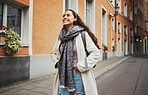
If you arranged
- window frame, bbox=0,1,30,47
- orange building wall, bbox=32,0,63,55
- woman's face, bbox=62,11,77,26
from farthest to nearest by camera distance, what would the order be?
orange building wall, bbox=32,0,63,55 < window frame, bbox=0,1,30,47 < woman's face, bbox=62,11,77,26

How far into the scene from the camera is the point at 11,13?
218 inches

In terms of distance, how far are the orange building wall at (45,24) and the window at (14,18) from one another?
2.06 ft

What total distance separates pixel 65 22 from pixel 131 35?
29885mm

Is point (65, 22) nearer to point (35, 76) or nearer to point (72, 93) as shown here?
point (72, 93)

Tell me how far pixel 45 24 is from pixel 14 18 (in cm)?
154

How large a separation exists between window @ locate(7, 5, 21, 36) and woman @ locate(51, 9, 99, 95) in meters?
3.90

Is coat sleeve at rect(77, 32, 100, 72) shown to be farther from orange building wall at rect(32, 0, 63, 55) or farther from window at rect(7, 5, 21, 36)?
orange building wall at rect(32, 0, 63, 55)

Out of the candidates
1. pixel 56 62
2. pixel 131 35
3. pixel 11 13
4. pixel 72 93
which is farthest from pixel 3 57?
pixel 131 35

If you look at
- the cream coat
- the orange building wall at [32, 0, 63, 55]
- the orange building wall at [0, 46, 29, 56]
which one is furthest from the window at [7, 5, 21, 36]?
the cream coat

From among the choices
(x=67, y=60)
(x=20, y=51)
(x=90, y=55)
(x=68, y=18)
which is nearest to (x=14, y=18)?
(x=20, y=51)

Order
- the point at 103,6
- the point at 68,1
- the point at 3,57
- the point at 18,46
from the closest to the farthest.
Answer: the point at 3,57, the point at 18,46, the point at 68,1, the point at 103,6

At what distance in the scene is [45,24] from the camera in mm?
6898

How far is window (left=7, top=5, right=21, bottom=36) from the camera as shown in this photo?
5473mm

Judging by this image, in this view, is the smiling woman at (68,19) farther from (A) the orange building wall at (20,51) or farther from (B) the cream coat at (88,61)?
(A) the orange building wall at (20,51)
